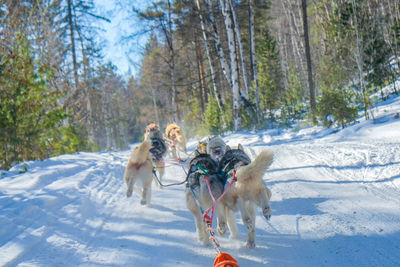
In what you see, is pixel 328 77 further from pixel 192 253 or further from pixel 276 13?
pixel 276 13

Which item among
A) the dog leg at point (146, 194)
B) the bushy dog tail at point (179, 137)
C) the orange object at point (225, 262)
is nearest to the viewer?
the orange object at point (225, 262)

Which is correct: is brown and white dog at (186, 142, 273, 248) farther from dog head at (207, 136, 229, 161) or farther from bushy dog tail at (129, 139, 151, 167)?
bushy dog tail at (129, 139, 151, 167)

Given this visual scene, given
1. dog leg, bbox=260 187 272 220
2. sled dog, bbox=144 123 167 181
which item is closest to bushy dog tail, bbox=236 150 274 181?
dog leg, bbox=260 187 272 220

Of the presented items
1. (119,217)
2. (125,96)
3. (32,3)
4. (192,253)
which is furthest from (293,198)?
(125,96)

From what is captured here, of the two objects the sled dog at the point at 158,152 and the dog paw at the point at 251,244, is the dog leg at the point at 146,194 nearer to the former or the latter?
the sled dog at the point at 158,152

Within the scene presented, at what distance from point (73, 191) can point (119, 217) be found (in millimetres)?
1857

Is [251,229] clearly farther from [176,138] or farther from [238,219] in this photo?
[176,138]

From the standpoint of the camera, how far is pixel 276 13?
120ft

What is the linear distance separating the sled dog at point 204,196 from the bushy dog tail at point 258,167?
18.2 inches

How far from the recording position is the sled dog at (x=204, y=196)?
3.69 metres

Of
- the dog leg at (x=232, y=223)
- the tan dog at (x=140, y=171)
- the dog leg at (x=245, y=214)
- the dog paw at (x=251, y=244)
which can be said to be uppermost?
the tan dog at (x=140, y=171)

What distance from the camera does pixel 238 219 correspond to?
4742mm

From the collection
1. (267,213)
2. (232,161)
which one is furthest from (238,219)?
(267,213)

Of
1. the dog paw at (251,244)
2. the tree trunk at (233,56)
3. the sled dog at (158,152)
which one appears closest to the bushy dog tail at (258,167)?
the dog paw at (251,244)
